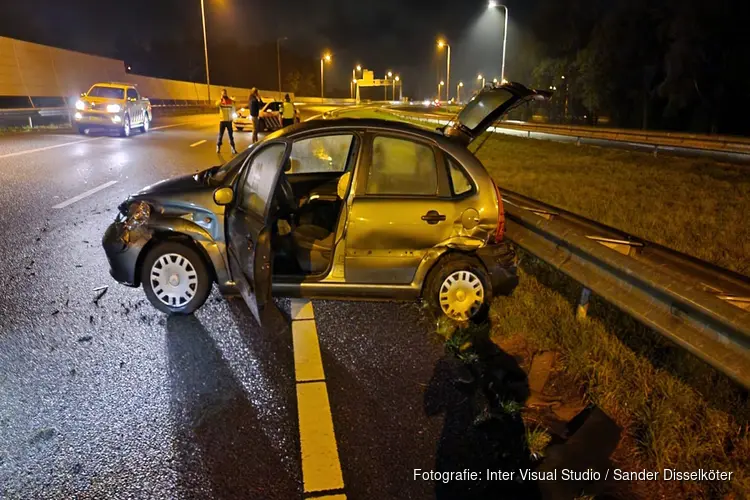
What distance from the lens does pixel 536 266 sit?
629 centimetres

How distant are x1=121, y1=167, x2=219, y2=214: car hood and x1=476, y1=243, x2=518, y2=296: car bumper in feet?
7.31

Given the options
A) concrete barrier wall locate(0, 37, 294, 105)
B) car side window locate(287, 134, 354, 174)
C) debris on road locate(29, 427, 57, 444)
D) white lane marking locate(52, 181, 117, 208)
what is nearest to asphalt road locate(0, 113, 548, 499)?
debris on road locate(29, 427, 57, 444)

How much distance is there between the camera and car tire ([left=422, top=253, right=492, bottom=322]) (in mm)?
4711

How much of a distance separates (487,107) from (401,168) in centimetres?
119

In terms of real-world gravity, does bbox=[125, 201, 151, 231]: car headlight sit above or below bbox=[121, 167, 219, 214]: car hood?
below

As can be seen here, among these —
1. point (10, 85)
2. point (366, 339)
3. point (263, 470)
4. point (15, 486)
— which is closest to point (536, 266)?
point (366, 339)

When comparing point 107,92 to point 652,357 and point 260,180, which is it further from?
point 652,357

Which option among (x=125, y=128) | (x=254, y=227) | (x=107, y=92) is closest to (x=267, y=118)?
(x=125, y=128)

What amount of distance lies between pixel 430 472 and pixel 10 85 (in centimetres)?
2510

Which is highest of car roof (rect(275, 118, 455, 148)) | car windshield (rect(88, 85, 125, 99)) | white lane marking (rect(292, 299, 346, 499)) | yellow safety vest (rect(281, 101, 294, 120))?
car windshield (rect(88, 85, 125, 99))

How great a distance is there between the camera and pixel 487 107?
5.29 meters

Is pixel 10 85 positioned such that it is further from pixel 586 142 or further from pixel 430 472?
pixel 430 472

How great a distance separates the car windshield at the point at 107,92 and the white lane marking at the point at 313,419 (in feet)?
64.4

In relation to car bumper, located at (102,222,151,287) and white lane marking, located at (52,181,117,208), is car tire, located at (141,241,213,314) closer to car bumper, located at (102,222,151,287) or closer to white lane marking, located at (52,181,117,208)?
car bumper, located at (102,222,151,287)
